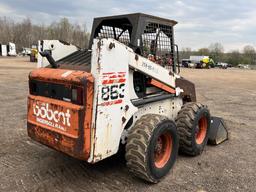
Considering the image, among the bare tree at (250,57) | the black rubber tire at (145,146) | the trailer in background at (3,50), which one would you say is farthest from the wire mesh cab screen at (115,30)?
the bare tree at (250,57)

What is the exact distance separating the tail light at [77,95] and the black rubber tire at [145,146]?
32.3 inches

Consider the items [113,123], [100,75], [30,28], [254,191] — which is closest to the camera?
[100,75]

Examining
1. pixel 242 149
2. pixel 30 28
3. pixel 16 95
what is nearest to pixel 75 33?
pixel 30 28

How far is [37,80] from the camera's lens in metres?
3.89

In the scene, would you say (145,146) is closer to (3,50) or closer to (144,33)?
(144,33)

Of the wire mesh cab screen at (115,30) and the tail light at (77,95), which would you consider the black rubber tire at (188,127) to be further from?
the tail light at (77,95)

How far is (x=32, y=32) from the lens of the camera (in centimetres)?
10031

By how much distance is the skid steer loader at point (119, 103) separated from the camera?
3285 mm

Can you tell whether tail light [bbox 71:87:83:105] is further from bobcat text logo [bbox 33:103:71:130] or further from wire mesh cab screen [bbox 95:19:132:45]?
wire mesh cab screen [bbox 95:19:132:45]

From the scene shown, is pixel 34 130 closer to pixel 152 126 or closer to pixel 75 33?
pixel 152 126

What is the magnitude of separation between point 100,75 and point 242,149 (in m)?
3.55

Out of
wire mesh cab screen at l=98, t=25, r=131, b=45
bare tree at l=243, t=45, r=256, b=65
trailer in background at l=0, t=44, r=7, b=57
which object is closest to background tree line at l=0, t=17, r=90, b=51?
trailer in background at l=0, t=44, r=7, b=57

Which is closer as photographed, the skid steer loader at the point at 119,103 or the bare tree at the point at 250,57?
the skid steer loader at the point at 119,103

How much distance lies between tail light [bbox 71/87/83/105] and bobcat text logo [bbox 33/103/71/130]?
18cm
